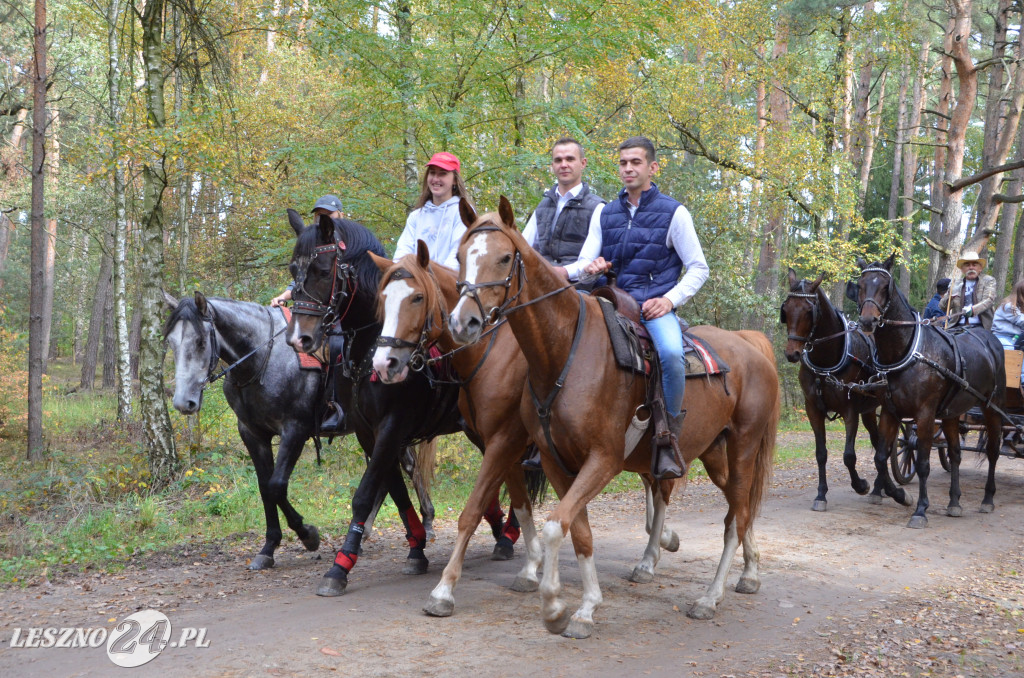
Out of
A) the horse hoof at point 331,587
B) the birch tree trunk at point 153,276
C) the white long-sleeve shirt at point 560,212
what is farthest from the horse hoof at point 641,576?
the birch tree trunk at point 153,276

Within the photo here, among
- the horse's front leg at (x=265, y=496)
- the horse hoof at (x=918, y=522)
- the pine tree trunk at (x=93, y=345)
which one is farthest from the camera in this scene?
the pine tree trunk at (x=93, y=345)

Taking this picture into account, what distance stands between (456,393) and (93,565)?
3472 millimetres

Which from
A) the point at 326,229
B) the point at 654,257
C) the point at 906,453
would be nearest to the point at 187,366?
the point at 326,229

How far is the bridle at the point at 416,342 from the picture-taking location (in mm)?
4812

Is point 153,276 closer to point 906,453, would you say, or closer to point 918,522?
point 918,522

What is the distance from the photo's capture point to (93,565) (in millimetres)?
6707

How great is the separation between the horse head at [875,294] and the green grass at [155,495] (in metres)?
4.08

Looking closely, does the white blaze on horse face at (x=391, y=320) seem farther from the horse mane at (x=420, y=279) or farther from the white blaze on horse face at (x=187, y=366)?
the white blaze on horse face at (x=187, y=366)

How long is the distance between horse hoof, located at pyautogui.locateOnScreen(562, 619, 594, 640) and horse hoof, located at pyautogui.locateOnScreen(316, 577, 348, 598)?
1.72 m

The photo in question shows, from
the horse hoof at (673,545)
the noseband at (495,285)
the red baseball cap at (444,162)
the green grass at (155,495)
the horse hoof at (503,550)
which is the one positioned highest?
the red baseball cap at (444,162)

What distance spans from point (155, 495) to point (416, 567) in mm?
4156

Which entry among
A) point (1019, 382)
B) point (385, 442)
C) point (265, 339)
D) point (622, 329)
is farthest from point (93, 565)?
point (1019, 382)

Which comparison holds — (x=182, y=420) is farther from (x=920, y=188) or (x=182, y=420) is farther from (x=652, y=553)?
(x=920, y=188)

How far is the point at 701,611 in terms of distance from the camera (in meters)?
5.37
